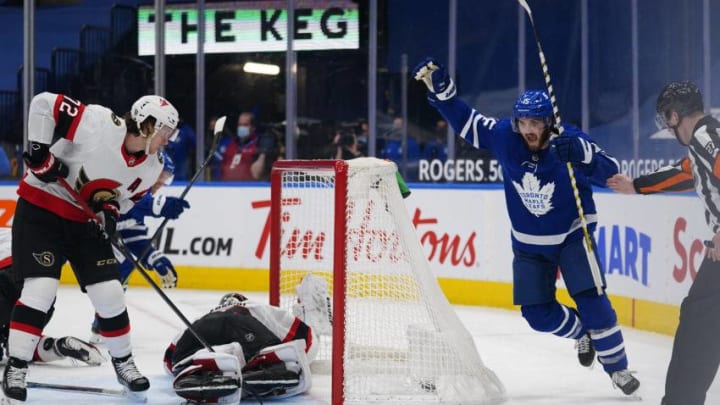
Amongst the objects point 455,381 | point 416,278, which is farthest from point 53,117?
point 455,381

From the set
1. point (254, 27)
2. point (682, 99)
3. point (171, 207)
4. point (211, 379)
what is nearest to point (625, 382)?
point (682, 99)

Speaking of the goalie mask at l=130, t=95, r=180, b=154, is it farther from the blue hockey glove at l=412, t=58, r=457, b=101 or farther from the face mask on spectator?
the face mask on spectator

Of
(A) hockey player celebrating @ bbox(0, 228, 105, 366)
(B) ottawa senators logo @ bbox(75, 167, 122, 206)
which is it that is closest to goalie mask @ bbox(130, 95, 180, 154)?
(B) ottawa senators logo @ bbox(75, 167, 122, 206)

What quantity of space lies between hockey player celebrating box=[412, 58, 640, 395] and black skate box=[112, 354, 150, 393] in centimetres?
129

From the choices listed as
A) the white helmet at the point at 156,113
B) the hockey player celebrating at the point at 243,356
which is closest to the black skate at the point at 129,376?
the hockey player celebrating at the point at 243,356

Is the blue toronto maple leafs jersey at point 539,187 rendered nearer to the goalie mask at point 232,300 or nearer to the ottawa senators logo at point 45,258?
the goalie mask at point 232,300

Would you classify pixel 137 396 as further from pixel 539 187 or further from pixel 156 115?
pixel 539 187

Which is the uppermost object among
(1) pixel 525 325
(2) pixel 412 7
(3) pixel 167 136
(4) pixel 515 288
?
(2) pixel 412 7

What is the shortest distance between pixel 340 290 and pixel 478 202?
10.2 feet

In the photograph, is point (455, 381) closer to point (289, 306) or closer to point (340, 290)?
point (340, 290)

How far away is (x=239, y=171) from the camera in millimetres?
8555

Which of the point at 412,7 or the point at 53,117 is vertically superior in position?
the point at 412,7

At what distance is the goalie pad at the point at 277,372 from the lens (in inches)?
141

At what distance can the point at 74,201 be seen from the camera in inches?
138
